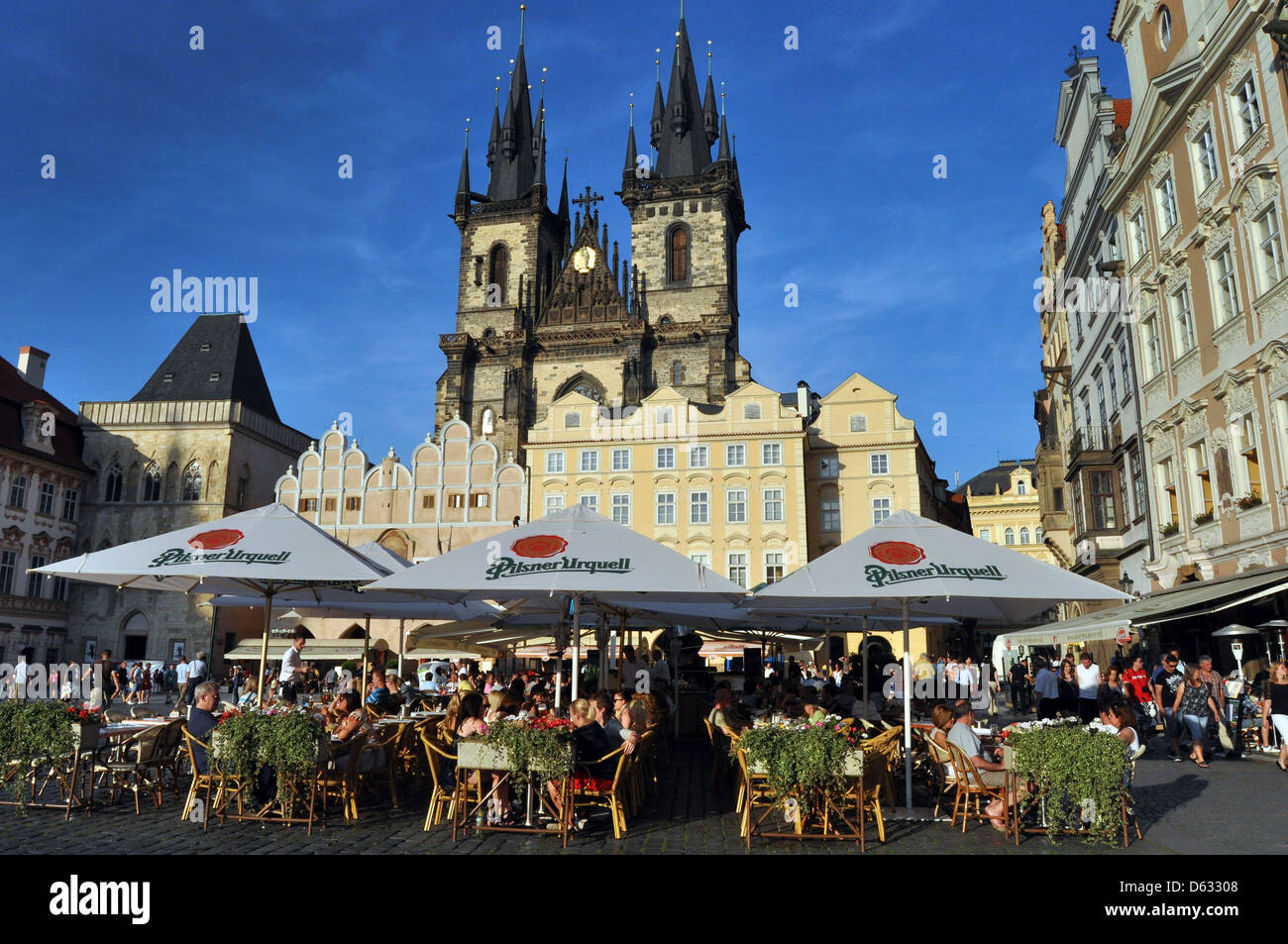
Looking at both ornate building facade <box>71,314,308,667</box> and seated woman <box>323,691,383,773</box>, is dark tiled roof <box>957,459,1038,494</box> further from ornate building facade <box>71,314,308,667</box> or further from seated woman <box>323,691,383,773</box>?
seated woman <box>323,691,383,773</box>

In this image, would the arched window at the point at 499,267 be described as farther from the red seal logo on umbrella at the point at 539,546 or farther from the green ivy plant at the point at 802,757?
the green ivy plant at the point at 802,757

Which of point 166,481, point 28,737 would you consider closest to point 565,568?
point 28,737

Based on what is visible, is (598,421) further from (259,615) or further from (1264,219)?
(1264,219)

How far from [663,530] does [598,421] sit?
602cm

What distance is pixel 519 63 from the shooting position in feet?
233

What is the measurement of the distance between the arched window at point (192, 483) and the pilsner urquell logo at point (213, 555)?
135ft

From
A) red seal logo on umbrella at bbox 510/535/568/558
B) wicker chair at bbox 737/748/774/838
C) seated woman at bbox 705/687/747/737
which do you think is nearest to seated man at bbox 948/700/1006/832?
wicker chair at bbox 737/748/774/838

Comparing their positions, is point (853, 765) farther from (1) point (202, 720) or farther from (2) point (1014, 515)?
(2) point (1014, 515)

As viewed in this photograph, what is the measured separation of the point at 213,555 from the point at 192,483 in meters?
41.8

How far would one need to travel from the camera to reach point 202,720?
27.1ft

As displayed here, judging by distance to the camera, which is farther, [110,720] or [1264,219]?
[1264,219]

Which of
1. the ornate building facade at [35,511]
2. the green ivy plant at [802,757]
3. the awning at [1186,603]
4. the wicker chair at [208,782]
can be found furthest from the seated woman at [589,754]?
the ornate building facade at [35,511]

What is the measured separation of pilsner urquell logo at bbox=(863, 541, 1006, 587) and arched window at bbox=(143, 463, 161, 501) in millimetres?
46410
